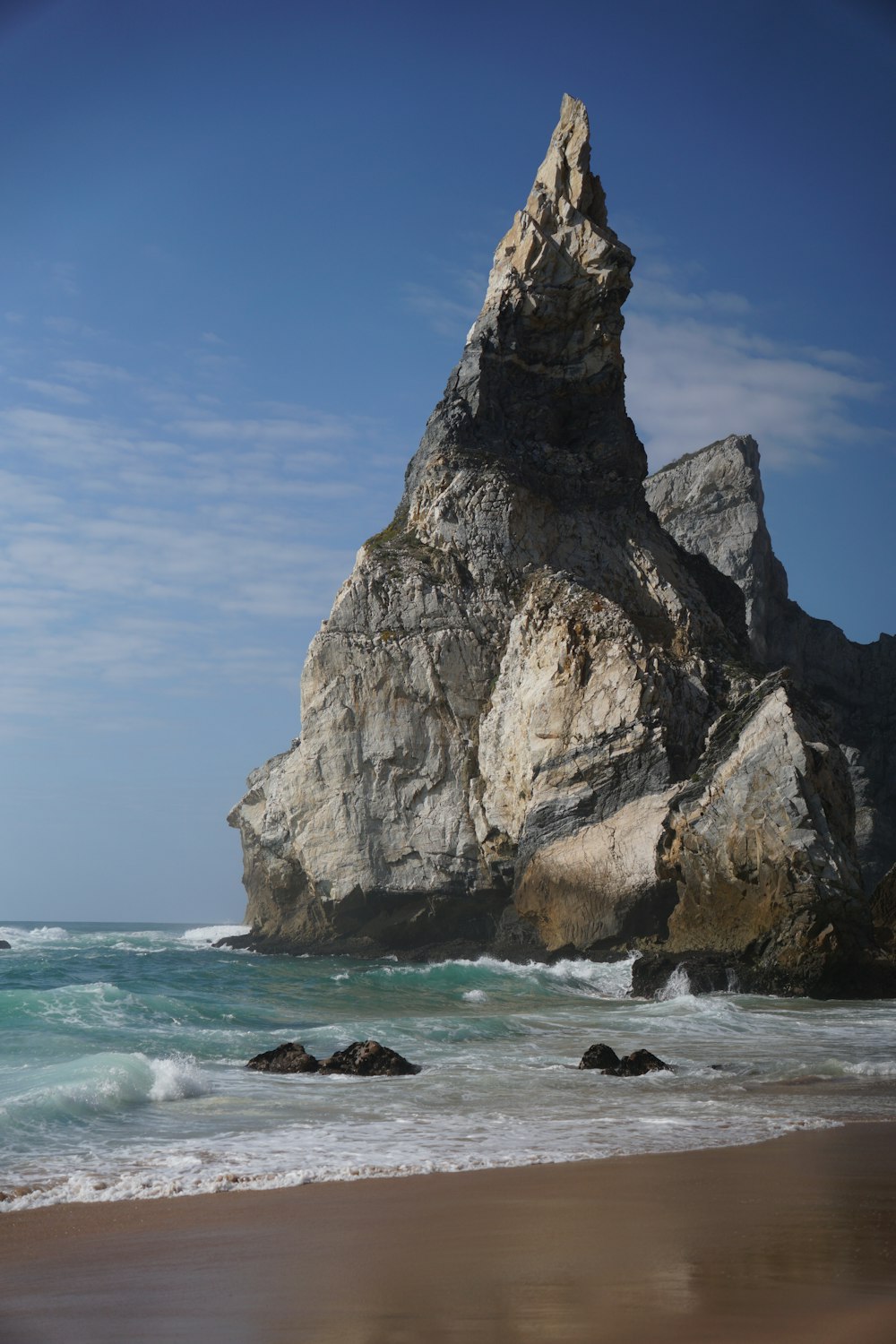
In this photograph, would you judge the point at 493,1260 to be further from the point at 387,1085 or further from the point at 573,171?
the point at 573,171

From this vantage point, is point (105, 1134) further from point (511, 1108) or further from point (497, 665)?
point (497, 665)

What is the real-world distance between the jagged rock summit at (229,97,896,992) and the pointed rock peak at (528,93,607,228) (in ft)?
0.29

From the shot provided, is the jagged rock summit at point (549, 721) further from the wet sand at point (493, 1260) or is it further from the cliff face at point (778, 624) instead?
the cliff face at point (778, 624)

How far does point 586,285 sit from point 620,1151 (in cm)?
3304

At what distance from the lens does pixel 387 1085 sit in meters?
11.2

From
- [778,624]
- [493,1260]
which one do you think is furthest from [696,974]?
[778,624]

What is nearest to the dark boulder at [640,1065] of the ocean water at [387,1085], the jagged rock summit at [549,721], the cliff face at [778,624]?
the ocean water at [387,1085]

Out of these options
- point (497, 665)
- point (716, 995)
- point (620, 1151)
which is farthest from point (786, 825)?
point (620, 1151)

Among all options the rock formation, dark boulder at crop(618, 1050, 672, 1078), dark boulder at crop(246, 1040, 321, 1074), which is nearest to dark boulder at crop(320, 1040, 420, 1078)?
the rock formation

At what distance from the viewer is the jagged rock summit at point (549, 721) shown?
23938 mm

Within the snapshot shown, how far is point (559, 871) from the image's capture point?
27656 millimetres

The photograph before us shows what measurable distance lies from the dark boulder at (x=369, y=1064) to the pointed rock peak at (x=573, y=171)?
31.7m

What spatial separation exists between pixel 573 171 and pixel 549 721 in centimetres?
1976

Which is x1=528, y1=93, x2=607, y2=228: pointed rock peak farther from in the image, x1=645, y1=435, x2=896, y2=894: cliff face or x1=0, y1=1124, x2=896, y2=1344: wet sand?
x1=0, y1=1124, x2=896, y2=1344: wet sand
